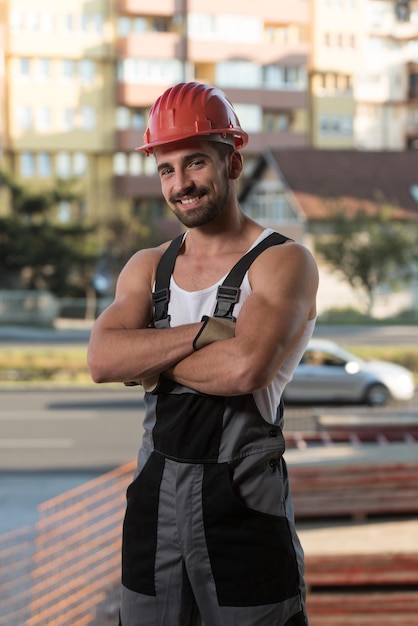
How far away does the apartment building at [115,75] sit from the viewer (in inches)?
2199

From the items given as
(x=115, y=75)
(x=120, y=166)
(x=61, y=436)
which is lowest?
(x=61, y=436)

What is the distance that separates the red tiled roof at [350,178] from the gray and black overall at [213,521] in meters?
42.8

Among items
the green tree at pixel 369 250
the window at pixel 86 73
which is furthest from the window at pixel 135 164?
the green tree at pixel 369 250

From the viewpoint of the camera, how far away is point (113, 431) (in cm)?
1898

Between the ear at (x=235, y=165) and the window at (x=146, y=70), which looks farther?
the window at (x=146, y=70)

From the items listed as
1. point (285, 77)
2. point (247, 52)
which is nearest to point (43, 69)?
point (247, 52)

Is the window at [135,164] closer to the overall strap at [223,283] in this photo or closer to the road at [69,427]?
the road at [69,427]

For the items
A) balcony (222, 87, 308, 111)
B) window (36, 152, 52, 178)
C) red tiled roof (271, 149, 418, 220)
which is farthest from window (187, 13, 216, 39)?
window (36, 152, 52, 178)

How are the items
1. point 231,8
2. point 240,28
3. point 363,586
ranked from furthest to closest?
point 240,28 < point 231,8 < point 363,586

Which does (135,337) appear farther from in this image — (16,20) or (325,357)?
(16,20)

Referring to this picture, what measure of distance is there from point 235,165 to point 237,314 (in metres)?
0.48

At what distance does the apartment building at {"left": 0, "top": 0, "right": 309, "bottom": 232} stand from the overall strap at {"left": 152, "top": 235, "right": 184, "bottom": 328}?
5221 cm

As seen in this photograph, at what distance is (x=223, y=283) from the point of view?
3031 millimetres

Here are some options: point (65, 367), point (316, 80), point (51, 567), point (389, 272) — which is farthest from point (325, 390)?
point (316, 80)
